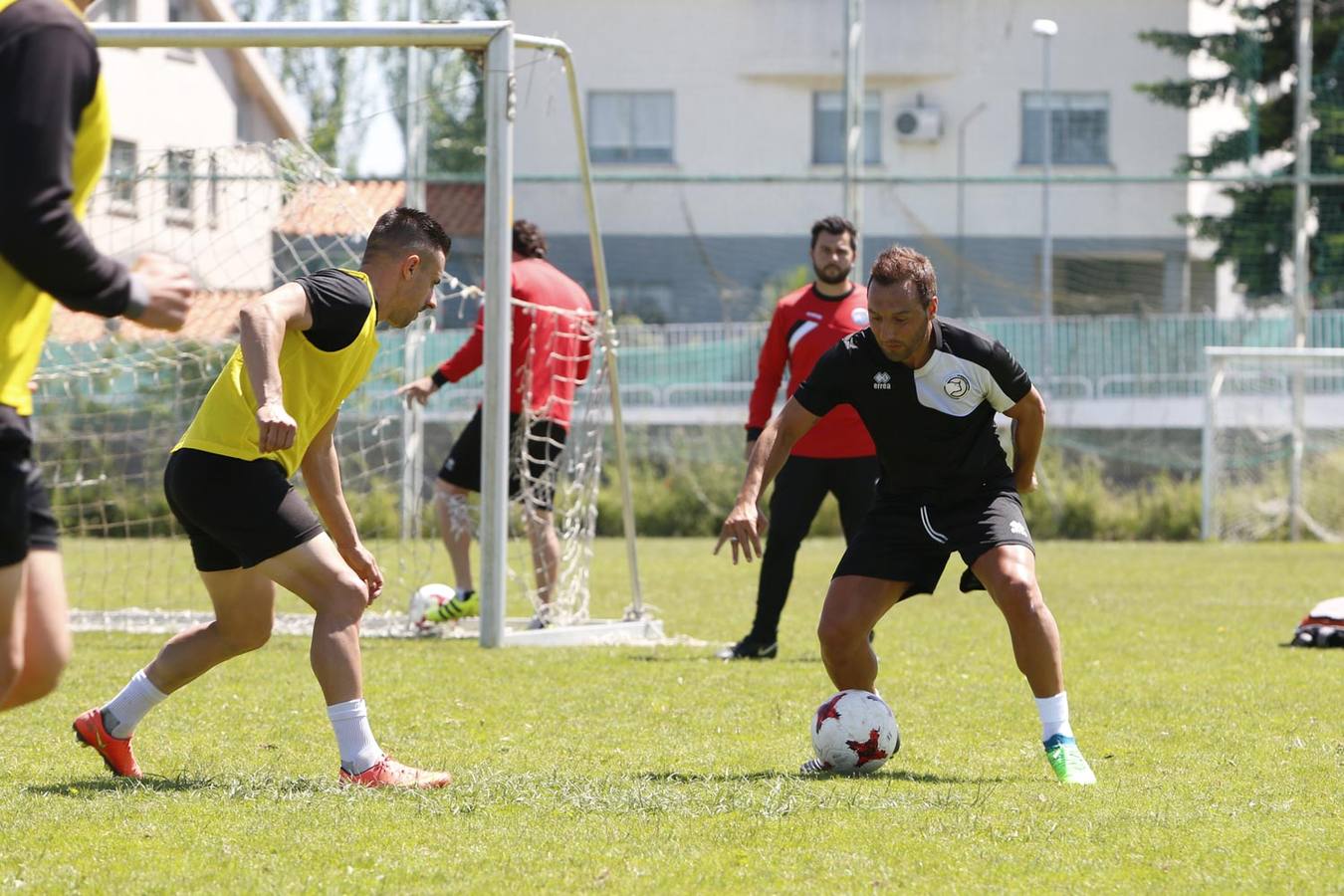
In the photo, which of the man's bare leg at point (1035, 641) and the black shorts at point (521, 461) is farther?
the black shorts at point (521, 461)

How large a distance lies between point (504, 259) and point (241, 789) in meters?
4.76

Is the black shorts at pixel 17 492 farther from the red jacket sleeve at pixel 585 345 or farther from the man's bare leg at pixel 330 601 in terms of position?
the red jacket sleeve at pixel 585 345

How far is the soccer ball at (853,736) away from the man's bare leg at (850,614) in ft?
0.58

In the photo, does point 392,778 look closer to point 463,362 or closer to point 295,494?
point 295,494

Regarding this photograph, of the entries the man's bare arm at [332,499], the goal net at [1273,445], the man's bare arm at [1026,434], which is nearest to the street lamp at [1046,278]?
the goal net at [1273,445]

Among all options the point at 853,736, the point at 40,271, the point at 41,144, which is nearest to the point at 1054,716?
the point at 853,736

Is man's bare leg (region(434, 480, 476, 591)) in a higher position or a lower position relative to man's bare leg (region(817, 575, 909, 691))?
lower

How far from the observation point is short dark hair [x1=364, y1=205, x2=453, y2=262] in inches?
218

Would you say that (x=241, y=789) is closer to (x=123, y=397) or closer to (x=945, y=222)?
(x=123, y=397)

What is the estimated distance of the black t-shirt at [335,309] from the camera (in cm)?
526

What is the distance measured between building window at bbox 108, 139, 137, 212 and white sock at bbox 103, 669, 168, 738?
560 centimetres

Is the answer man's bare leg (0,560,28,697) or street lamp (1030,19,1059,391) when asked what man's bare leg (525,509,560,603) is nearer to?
man's bare leg (0,560,28,697)

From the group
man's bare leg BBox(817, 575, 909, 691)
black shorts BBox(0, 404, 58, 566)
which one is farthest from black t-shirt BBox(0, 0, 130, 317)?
man's bare leg BBox(817, 575, 909, 691)

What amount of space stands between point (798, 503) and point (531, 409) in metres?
2.03
